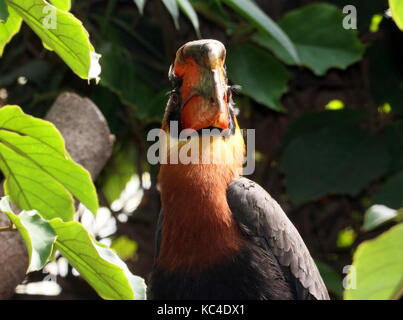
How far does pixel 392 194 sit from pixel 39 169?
1.86m

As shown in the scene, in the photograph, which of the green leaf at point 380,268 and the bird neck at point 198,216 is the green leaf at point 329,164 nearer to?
the bird neck at point 198,216

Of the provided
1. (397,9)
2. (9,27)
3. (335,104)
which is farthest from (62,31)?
(335,104)

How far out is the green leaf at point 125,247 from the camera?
3.94 m

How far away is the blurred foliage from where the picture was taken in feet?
11.1

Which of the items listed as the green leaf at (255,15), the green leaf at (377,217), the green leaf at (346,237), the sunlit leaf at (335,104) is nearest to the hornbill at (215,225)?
the green leaf at (255,15)

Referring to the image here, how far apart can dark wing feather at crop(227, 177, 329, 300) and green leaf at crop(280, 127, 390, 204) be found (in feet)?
3.36

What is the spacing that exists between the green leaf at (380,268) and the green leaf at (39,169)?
838mm

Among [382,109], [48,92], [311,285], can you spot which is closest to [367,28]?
[382,109]

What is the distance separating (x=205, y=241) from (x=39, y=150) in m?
0.72

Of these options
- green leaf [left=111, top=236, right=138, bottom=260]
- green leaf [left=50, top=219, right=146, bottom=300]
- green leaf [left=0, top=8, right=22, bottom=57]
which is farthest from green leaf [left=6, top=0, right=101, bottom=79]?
green leaf [left=111, top=236, right=138, bottom=260]

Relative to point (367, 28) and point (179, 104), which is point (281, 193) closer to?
point (367, 28)

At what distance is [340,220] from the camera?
4.11 meters

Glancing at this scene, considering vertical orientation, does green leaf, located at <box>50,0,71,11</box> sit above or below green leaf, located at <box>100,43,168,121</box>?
below

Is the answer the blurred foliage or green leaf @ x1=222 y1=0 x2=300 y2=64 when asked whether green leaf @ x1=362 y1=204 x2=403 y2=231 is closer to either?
green leaf @ x1=222 y1=0 x2=300 y2=64
